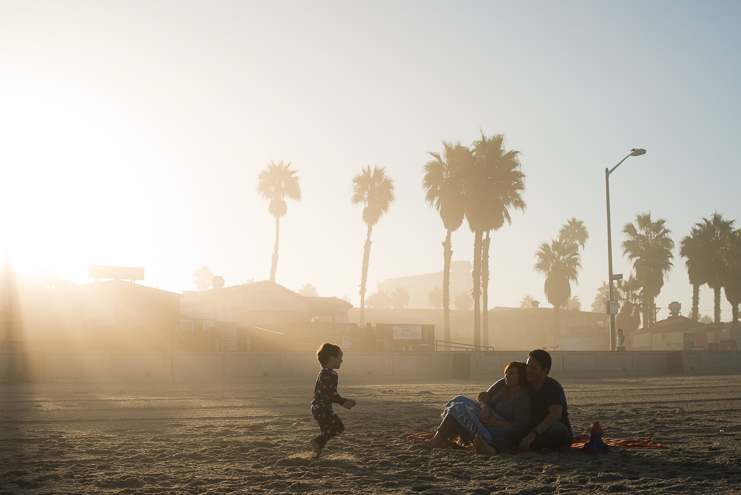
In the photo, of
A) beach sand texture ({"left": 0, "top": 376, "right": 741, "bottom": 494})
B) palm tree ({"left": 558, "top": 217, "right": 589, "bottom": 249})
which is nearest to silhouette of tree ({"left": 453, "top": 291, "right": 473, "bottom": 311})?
palm tree ({"left": 558, "top": 217, "right": 589, "bottom": 249})

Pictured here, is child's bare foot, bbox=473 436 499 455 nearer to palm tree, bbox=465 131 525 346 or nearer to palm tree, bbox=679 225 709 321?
palm tree, bbox=465 131 525 346

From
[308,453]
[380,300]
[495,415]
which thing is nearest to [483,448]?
[495,415]

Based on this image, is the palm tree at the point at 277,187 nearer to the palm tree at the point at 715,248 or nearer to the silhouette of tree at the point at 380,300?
the palm tree at the point at 715,248

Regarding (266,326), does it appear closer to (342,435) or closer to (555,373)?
(555,373)

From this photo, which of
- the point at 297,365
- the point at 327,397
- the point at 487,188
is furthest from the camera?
the point at 487,188

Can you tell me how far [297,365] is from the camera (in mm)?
21859

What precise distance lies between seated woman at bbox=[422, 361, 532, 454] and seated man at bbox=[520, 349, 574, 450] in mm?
115

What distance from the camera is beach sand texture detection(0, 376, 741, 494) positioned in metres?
5.45

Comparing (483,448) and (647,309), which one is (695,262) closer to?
(647,309)

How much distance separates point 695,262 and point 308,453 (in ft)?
185

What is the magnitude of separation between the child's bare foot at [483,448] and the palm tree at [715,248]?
5484 cm

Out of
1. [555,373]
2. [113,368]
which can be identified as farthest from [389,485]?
[555,373]

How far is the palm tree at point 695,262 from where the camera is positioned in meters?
55.0

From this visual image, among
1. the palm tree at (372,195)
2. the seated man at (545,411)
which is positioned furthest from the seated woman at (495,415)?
the palm tree at (372,195)
